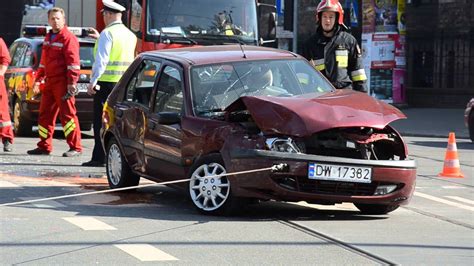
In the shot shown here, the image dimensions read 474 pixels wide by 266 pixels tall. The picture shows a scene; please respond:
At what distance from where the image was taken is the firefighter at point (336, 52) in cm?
1066

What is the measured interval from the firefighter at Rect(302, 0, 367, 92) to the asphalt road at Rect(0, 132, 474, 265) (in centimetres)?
142

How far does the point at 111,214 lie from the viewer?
8.60 meters

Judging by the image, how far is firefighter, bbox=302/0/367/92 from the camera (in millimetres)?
10656

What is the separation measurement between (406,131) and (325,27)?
12679 millimetres

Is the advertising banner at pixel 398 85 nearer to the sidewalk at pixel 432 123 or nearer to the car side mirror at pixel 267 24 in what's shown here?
the sidewalk at pixel 432 123

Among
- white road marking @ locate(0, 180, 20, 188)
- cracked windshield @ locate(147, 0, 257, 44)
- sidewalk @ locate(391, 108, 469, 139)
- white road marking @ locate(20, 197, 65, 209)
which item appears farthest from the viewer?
sidewalk @ locate(391, 108, 469, 139)

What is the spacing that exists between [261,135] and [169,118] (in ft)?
3.59

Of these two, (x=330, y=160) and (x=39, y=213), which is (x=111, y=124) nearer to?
(x=39, y=213)

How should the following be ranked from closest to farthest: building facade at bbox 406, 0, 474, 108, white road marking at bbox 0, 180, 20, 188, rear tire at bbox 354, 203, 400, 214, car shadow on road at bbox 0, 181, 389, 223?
1. car shadow on road at bbox 0, 181, 389, 223
2. rear tire at bbox 354, 203, 400, 214
3. white road marking at bbox 0, 180, 20, 188
4. building facade at bbox 406, 0, 474, 108

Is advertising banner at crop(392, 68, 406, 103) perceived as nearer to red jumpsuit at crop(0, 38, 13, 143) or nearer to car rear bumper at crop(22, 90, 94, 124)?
car rear bumper at crop(22, 90, 94, 124)

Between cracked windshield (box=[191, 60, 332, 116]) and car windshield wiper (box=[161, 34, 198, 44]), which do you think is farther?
car windshield wiper (box=[161, 34, 198, 44])

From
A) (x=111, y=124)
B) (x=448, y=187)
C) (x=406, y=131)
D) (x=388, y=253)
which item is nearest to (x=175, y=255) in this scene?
(x=388, y=253)

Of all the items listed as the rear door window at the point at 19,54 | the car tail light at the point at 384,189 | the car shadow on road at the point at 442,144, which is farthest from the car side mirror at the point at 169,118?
the car shadow on road at the point at 442,144

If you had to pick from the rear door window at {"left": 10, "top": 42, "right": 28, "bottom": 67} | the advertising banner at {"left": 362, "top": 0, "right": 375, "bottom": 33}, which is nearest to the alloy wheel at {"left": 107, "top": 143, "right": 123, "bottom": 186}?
the rear door window at {"left": 10, "top": 42, "right": 28, "bottom": 67}
